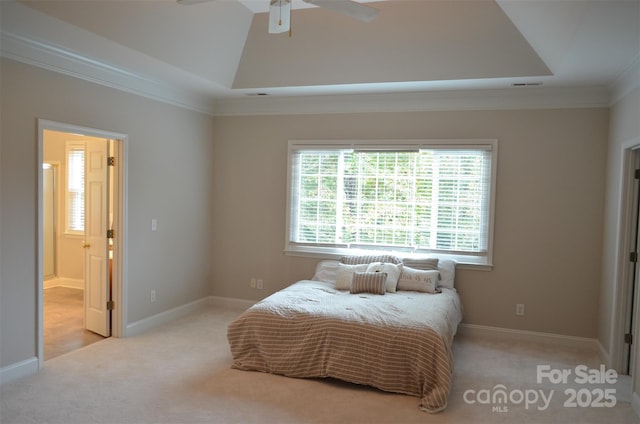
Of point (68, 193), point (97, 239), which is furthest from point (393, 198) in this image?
point (68, 193)

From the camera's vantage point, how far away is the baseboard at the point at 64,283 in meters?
6.68

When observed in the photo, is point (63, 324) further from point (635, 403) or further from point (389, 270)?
point (635, 403)

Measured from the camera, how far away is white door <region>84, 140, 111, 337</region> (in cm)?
454

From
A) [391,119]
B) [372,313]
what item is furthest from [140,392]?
[391,119]

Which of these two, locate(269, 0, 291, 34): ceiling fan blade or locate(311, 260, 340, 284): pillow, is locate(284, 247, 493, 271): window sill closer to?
locate(311, 260, 340, 284): pillow

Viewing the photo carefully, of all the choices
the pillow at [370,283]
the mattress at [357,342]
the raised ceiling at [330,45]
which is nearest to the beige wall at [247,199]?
the raised ceiling at [330,45]

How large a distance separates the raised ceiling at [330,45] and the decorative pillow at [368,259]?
1825mm

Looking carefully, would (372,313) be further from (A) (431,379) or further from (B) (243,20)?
(B) (243,20)

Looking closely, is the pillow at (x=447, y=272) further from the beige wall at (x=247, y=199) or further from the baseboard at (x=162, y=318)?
the baseboard at (x=162, y=318)

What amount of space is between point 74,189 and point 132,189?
2.62 metres

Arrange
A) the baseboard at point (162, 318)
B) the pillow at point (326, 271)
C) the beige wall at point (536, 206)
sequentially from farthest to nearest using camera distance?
the pillow at point (326, 271)
the baseboard at point (162, 318)
the beige wall at point (536, 206)

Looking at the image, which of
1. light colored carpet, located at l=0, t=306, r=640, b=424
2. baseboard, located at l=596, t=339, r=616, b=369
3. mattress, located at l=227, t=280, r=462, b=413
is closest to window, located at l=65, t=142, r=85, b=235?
light colored carpet, located at l=0, t=306, r=640, b=424

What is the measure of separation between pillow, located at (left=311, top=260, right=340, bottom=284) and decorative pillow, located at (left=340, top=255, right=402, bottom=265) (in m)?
0.14

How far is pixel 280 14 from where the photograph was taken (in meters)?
2.87
